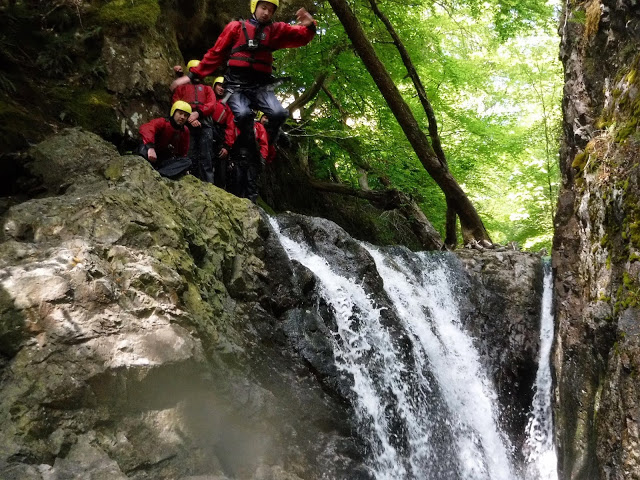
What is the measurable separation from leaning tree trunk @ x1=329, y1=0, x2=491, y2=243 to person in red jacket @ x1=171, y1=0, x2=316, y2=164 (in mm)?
2517

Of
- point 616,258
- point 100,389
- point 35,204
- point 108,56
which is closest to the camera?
point 100,389

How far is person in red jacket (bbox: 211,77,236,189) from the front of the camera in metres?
7.50

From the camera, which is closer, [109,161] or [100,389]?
[100,389]

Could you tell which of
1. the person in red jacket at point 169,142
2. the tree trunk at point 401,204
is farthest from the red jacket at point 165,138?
the tree trunk at point 401,204

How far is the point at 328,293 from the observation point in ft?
18.9

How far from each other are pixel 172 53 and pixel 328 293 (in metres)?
5.47

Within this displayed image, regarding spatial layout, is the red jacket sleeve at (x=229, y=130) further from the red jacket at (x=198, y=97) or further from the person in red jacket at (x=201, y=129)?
the person in red jacket at (x=201, y=129)

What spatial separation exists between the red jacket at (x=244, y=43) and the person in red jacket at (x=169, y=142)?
90cm

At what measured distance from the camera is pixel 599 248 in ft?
17.2

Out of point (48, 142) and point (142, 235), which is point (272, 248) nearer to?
point (142, 235)

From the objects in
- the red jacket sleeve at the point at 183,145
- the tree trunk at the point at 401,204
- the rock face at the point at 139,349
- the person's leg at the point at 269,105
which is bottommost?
the rock face at the point at 139,349

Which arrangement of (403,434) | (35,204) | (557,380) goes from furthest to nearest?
(557,380) < (403,434) < (35,204)

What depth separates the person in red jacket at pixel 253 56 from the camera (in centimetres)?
545

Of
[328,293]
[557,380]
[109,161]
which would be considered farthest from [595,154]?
[109,161]
